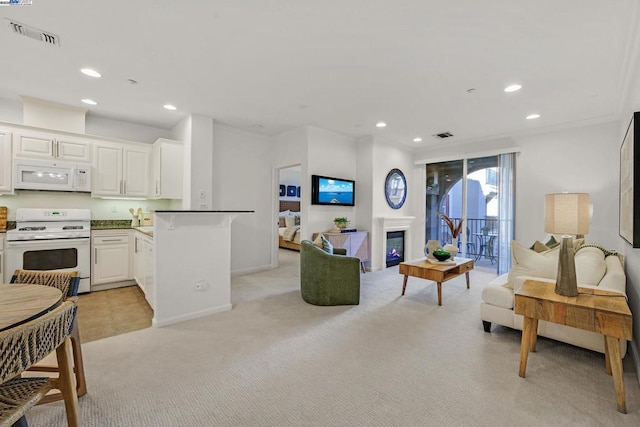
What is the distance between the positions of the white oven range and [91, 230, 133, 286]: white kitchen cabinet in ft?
0.27

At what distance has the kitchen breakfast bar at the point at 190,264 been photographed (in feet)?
9.19

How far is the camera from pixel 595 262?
2354 mm

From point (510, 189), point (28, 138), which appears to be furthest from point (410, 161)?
point (28, 138)

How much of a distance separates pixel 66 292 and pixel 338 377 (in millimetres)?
1868

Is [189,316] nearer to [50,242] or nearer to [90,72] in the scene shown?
[50,242]

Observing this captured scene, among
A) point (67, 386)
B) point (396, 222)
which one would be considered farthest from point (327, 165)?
point (67, 386)

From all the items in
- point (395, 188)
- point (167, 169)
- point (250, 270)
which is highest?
point (167, 169)

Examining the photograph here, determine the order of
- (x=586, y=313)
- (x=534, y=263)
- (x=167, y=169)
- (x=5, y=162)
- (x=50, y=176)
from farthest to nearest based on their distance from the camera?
(x=167, y=169)
(x=50, y=176)
(x=5, y=162)
(x=534, y=263)
(x=586, y=313)

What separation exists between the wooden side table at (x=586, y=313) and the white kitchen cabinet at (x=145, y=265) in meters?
3.30

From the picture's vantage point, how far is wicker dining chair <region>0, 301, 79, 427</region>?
0.92 meters

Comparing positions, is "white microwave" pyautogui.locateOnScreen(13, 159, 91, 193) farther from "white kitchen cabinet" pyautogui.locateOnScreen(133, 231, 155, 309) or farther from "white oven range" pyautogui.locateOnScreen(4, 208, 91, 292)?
"white kitchen cabinet" pyautogui.locateOnScreen(133, 231, 155, 309)

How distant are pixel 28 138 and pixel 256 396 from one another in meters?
4.43

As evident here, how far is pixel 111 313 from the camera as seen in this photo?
3176 millimetres

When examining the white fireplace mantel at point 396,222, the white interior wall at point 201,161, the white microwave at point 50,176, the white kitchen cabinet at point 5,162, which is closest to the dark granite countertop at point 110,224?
the white microwave at point 50,176
